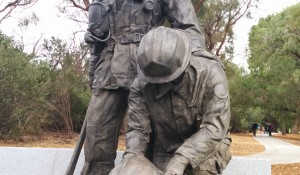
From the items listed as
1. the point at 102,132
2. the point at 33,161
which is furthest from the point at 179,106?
the point at 33,161

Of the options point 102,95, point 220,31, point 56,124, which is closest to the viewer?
point 102,95

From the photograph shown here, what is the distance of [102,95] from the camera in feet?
11.8

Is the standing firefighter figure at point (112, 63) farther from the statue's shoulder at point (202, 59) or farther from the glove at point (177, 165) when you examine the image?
the glove at point (177, 165)

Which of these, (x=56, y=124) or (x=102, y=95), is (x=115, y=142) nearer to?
(x=102, y=95)

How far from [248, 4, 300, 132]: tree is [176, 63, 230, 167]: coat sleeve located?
2106 centimetres

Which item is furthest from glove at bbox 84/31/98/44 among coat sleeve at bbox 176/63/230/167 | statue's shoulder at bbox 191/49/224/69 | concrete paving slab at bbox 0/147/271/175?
concrete paving slab at bbox 0/147/271/175

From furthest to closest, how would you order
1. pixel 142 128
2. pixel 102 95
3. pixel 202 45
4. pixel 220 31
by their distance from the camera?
pixel 220 31 < pixel 102 95 < pixel 202 45 < pixel 142 128

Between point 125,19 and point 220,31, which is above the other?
point 220,31

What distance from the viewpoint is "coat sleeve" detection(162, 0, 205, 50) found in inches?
129

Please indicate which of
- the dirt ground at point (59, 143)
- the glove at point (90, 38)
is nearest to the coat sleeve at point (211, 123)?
the glove at point (90, 38)

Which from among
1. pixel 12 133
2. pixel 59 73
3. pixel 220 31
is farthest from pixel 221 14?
pixel 12 133

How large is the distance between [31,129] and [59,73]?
7.32ft

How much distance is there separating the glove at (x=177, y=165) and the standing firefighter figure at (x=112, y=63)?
3.49 feet

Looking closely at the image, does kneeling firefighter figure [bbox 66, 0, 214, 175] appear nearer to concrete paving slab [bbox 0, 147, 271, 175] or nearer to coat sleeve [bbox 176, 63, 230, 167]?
coat sleeve [bbox 176, 63, 230, 167]
